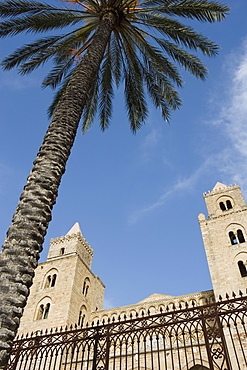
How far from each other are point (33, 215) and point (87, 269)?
2316 centimetres

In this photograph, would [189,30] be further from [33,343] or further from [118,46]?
[33,343]

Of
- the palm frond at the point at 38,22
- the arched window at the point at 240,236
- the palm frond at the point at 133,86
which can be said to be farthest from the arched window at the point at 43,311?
the palm frond at the point at 38,22

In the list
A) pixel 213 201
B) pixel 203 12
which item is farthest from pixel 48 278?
pixel 203 12

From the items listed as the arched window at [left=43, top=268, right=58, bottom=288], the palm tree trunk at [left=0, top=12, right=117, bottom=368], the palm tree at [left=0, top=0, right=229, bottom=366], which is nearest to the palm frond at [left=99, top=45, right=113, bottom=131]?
the palm tree at [left=0, top=0, right=229, bottom=366]

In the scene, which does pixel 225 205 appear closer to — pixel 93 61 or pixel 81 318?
pixel 81 318

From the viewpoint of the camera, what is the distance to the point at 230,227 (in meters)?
21.1

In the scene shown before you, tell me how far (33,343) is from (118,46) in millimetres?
7776

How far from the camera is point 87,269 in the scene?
2578 cm

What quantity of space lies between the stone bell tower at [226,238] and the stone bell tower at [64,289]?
10028 mm

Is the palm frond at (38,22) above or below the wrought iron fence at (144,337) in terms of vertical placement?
above

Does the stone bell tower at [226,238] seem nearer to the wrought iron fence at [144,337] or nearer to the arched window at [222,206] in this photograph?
the arched window at [222,206]

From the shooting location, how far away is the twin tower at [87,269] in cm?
1892

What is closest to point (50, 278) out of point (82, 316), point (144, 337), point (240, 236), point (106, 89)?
point (82, 316)

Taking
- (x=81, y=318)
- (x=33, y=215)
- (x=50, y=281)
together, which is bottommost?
(x=33, y=215)
